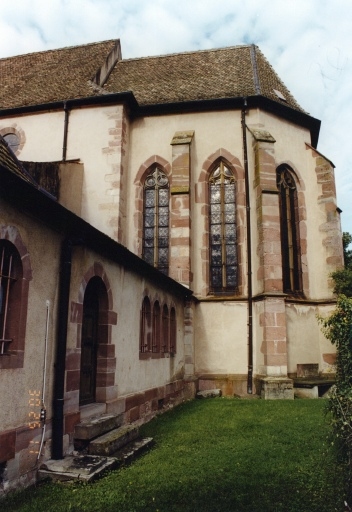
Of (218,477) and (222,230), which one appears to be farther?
(222,230)

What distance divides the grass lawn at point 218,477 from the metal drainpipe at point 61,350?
0.64 meters

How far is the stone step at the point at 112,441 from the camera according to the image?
5.80 metres

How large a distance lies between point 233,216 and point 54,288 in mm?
9929

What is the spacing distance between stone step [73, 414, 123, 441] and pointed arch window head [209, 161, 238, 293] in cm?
803

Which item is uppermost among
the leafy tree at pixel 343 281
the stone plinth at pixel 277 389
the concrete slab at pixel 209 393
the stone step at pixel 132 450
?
the leafy tree at pixel 343 281

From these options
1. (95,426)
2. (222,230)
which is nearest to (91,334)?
(95,426)

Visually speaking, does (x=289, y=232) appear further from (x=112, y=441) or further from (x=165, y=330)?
(x=112, y=441)

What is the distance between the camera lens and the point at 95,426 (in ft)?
20.0

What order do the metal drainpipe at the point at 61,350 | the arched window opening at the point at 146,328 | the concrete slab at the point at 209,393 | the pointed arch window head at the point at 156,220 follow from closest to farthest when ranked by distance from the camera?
the metal drainpipe at the point at 61,350 → the arched window opening at the point at 146,328 → the concrete slab at the point at 209,393 → the pointed arch window head at the point at 156,220

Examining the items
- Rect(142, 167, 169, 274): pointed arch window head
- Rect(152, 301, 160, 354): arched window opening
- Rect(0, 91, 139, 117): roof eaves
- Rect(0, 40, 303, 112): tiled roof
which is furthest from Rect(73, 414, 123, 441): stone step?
Rect(0, 40, 303, 112): tiled roof

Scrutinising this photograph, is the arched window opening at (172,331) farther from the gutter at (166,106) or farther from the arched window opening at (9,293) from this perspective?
the gutter at (166,106)

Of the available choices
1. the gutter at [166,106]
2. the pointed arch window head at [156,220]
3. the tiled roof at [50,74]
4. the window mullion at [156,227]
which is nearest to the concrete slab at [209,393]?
the pointed arch window head at [156,220]

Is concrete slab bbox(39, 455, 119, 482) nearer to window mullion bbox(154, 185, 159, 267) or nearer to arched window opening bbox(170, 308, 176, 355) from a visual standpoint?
arched window opening bbox(170, 308, 176, 355)

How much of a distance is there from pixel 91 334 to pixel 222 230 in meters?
8.26
